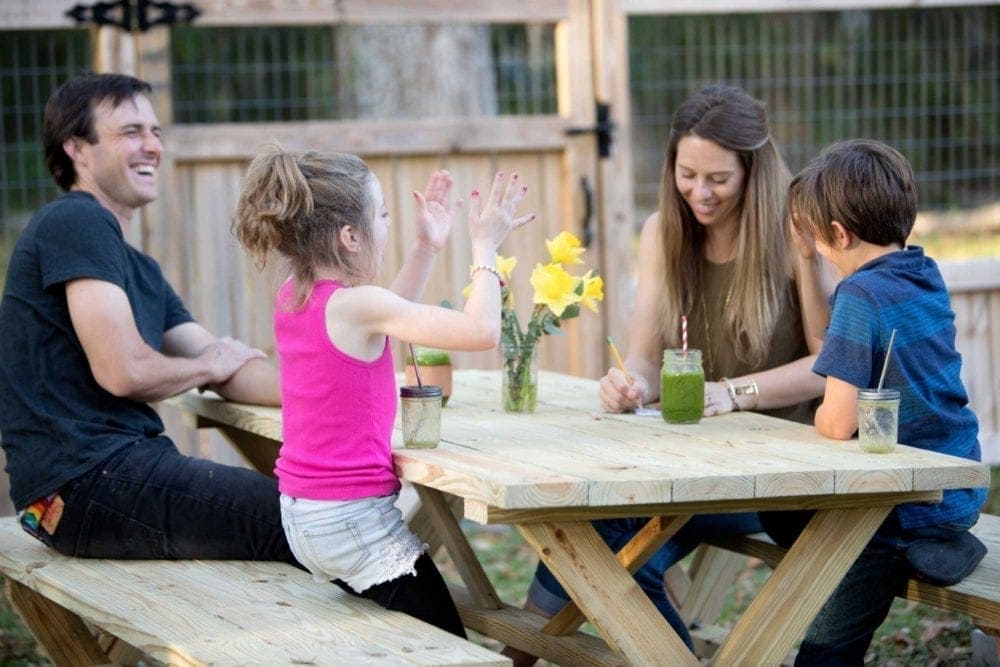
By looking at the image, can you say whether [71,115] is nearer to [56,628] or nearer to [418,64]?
[56,628]

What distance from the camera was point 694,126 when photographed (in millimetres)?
3816

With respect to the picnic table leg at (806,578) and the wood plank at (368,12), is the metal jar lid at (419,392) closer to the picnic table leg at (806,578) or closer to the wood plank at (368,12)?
the picnic table leg at (806,578)

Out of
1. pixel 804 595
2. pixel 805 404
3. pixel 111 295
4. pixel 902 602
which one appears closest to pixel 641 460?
pixel 804 595

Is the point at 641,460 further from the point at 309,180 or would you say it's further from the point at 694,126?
the point at 694,126

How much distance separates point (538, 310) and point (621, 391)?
27 cm

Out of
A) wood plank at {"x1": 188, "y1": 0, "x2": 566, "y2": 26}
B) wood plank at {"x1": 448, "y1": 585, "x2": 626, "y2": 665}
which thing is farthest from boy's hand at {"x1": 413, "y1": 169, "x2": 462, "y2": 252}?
wood plank at {"x1": 188, "y1": 0, "x2": 566, "y2": 26}

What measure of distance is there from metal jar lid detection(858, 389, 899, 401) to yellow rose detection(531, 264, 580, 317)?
841 millimetres

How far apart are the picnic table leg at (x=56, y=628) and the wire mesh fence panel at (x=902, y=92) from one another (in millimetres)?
4056

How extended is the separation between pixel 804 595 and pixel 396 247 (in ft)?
11.2

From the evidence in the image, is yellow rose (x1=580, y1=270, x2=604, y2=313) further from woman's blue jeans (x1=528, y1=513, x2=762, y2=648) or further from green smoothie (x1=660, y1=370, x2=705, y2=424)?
woman's blue jeans (x1=528, y1=513, x2=762, y2=648)

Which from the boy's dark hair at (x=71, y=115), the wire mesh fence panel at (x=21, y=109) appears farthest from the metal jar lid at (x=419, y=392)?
the wire mesh fence panel at (x=21, y=109)

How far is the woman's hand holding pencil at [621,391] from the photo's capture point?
3.50 m

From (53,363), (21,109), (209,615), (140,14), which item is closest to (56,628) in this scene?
(53,363)

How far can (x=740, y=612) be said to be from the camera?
5.27 m
